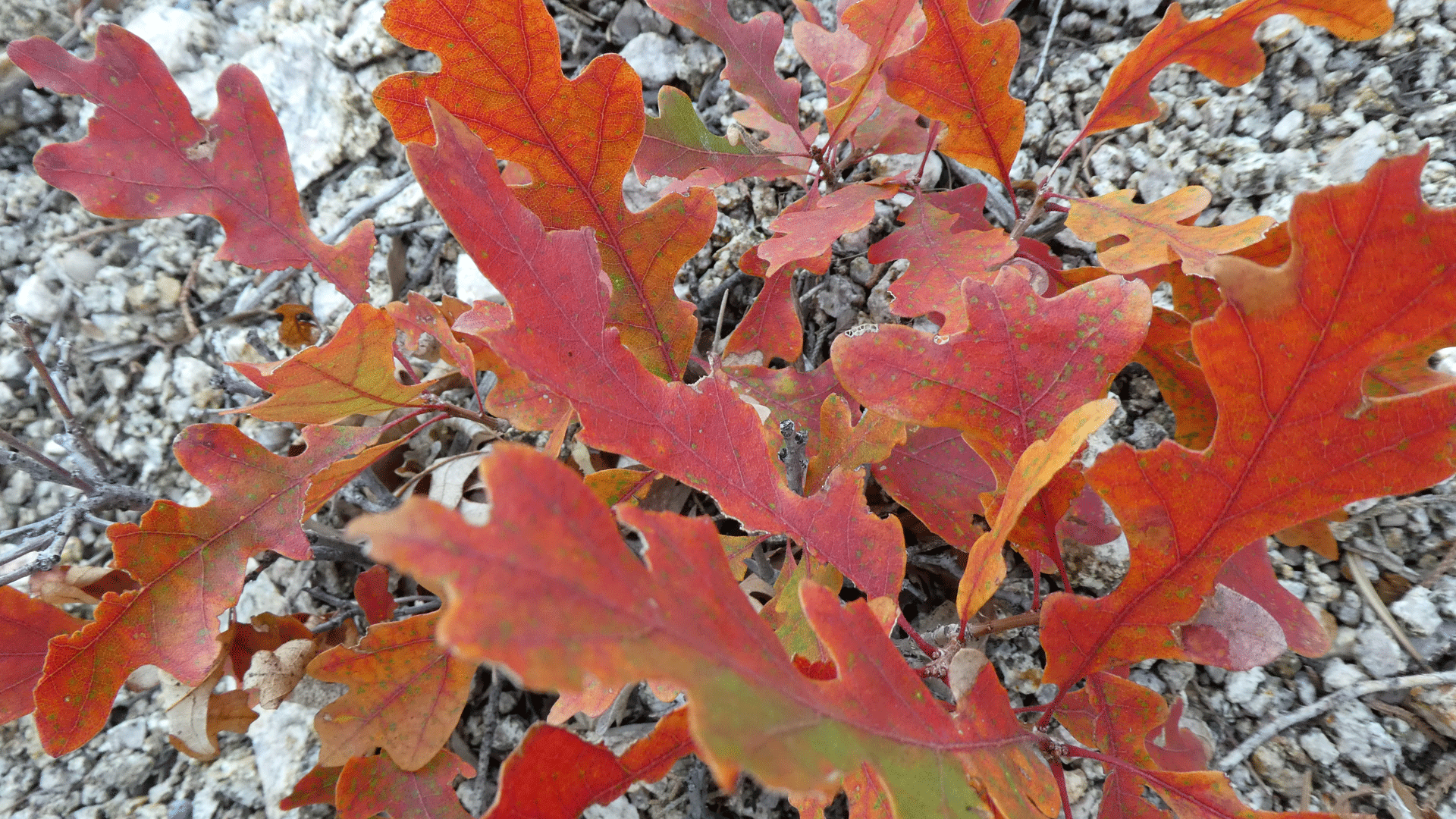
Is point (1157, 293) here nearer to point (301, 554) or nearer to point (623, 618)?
point (623, 618)

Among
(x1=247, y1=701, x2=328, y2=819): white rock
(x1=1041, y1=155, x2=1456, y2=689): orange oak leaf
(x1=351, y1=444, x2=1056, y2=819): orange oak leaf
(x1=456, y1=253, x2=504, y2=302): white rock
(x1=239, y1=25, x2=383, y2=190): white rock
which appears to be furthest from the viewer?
(x1=239, y1=25, x2=383, y2=190): white rock

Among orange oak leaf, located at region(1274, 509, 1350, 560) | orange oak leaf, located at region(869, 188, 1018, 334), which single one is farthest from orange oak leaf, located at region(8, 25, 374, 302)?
orange oak leaf, located at region(1274, 509, 1350, 560)

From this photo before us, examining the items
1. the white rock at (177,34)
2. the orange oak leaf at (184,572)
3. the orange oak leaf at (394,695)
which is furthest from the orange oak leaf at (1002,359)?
the white rock at (177,34)

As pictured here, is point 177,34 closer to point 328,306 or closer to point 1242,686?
point 328,306

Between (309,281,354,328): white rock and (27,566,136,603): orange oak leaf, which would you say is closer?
(27,566,136,603): orange oak leaf

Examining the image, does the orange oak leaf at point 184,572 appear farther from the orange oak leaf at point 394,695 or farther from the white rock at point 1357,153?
the white rock at point 1357,153

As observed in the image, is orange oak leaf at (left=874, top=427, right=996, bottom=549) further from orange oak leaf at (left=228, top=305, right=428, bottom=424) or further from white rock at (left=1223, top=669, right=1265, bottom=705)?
orange oak leaf at (left=228, top=305, right=428, bottom=424)
